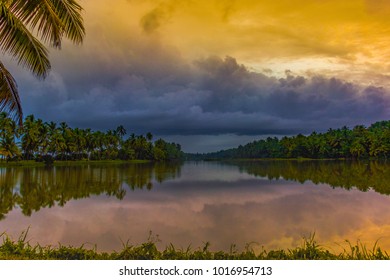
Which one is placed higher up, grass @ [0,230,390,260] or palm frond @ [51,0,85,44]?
palm frond @ [51,0,85,44]

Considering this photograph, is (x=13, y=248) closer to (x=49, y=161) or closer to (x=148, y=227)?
(x=148, y=227)

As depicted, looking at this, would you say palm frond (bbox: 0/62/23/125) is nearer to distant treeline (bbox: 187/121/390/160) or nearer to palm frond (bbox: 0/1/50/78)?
palm frond (bbox: 0/1/50/78)

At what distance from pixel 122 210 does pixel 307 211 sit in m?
4.57

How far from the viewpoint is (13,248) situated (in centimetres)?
411


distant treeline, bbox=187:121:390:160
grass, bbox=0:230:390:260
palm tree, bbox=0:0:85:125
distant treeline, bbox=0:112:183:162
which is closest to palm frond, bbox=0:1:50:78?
palm tree, bbox=0:0:85:125

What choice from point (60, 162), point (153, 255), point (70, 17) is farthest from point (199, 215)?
point (60, 162)

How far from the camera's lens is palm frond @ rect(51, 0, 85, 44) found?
4.42m

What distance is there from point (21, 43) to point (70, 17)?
69 cm

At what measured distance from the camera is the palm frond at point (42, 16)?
4.11 metres

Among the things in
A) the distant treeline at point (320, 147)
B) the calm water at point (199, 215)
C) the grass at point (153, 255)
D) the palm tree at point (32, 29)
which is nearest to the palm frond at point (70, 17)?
the palm tree at point (32, 29)

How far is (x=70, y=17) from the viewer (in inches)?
176

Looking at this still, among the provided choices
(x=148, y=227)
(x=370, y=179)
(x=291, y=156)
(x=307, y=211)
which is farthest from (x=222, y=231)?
(x=291, y=156)

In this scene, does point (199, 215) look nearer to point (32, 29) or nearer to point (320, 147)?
point (32, 29)

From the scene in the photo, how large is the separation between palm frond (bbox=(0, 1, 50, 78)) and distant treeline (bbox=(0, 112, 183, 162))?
58.7 ft
